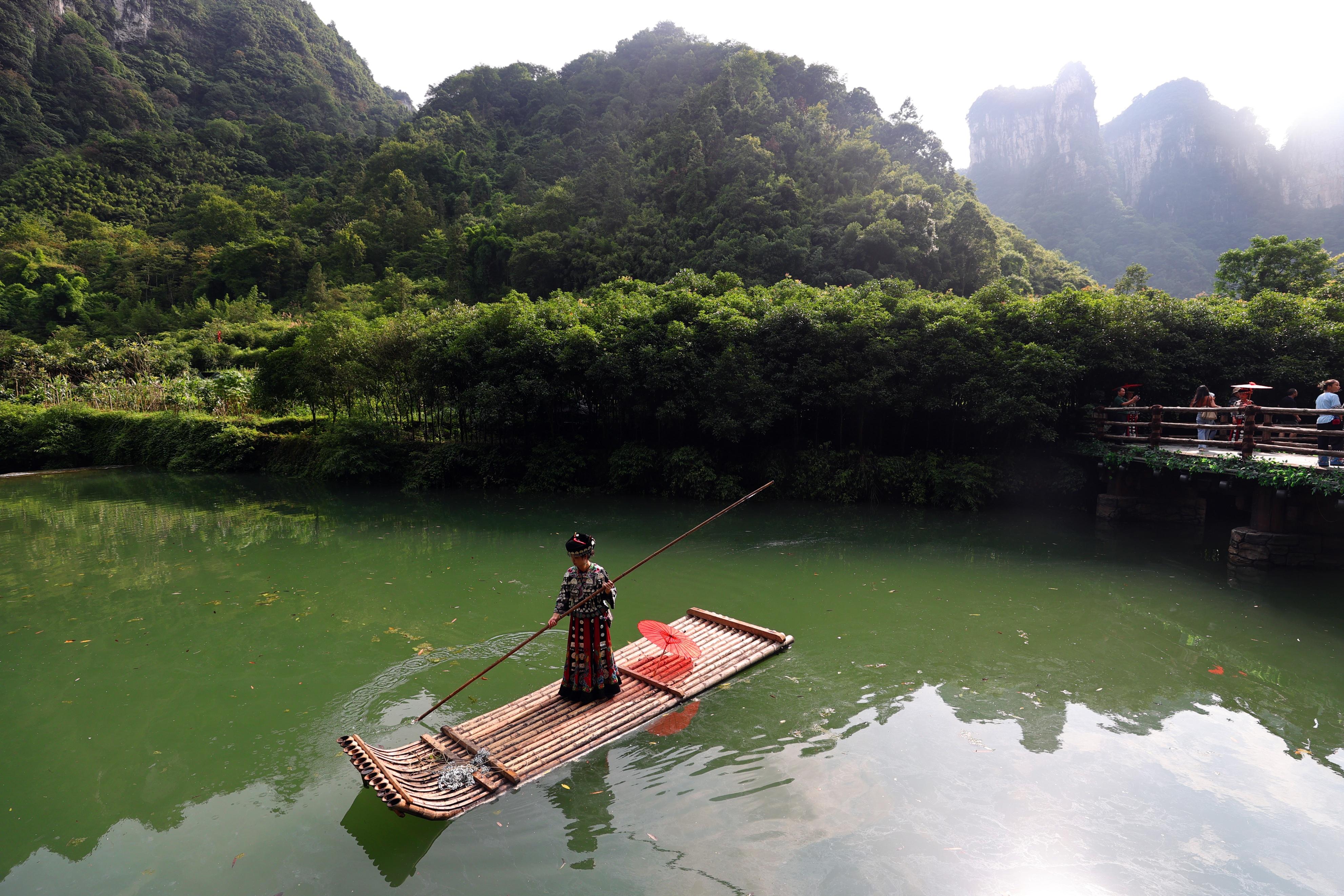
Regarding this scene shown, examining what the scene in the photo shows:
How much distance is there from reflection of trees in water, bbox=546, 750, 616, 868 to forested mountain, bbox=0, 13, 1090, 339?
23258 mm

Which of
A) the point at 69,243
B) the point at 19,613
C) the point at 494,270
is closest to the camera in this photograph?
the point at 19,613

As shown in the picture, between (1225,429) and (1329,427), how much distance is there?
132cm

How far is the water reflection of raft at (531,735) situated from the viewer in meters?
3.83

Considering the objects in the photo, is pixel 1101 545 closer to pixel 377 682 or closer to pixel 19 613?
pixel 377 682

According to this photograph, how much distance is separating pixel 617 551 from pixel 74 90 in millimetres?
75811

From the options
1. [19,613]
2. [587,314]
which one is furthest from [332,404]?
[19,613]

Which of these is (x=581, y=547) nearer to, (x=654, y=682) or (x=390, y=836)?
(x=654, y=682)

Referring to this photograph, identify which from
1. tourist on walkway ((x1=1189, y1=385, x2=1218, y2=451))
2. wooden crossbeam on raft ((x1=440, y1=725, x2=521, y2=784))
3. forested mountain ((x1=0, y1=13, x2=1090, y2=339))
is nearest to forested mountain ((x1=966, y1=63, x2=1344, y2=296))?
forested mountain ((x1=0, y1=13, x2=1090, y2=339))

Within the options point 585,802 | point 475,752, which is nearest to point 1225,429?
point 585,802

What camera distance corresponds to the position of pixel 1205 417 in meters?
11.8

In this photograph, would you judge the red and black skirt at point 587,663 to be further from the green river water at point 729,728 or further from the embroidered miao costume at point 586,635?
the green river water at point 729,728

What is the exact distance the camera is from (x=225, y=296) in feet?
134

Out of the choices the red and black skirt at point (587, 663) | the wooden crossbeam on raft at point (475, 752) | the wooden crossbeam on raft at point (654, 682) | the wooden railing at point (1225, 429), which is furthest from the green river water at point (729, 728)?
the wooden railing at point (1225, 429)

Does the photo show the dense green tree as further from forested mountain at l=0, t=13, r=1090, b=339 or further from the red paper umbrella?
the red paper umbrella
